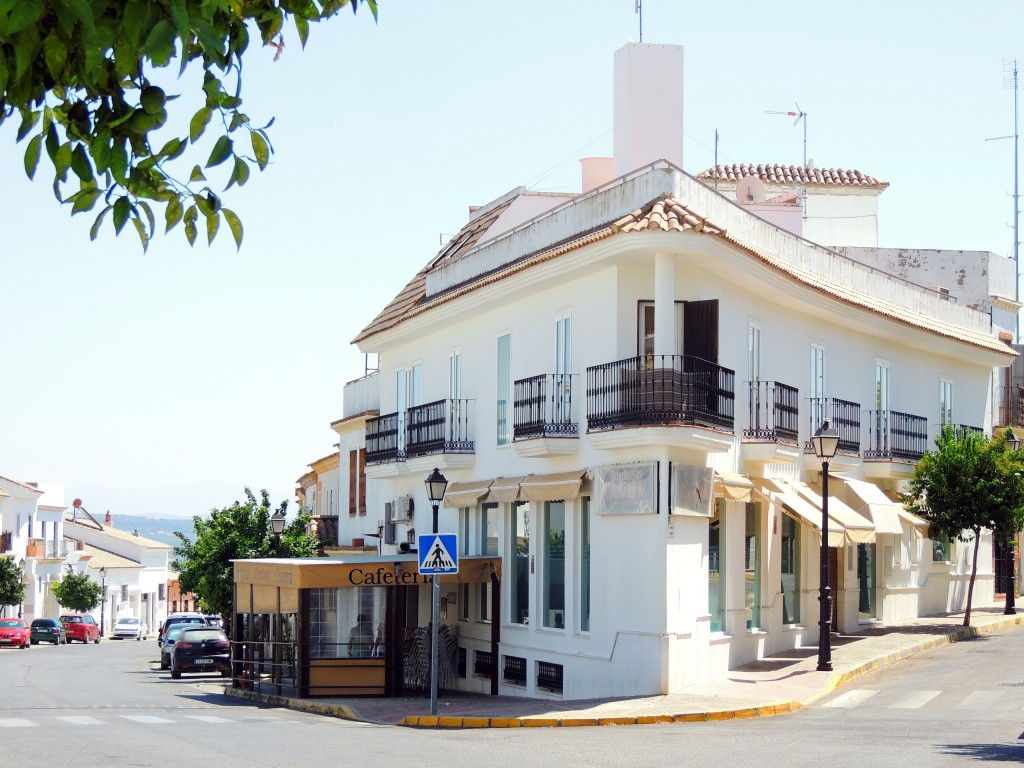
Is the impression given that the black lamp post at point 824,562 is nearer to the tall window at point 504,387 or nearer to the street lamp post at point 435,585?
the street lamp post at point 435,585

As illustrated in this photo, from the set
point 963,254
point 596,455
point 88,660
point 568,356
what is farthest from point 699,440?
point 88,660

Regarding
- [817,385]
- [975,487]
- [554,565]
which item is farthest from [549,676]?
[975,487]

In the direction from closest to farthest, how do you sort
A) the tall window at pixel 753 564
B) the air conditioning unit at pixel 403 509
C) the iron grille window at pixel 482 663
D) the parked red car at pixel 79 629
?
the tall window at pixel 753 564, the iron grille window at pixel 482 663, the air conditioning unit at pixel 403 509, the parked red car at pixel 79 629

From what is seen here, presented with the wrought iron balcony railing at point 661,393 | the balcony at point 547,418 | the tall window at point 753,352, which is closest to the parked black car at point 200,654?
the balcony at point 547,418

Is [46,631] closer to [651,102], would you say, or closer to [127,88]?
[651,102]

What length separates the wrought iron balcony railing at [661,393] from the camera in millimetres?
20922

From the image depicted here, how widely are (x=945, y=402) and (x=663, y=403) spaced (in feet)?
47.0

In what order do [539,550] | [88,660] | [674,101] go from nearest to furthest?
[539,550]
[674,101]
[88,660]

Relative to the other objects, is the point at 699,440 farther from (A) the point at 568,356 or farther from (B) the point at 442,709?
(B) the point at 442,709

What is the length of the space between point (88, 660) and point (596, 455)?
32124 mm

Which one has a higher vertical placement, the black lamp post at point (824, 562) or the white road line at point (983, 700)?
the black lamp post at point (824, 562)

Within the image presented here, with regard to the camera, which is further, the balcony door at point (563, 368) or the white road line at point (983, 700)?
the balcony door at point (563, 368)

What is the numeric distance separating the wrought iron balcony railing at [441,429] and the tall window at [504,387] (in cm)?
125

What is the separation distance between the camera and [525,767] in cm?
1380
